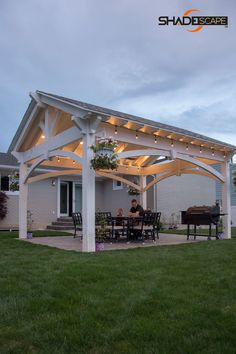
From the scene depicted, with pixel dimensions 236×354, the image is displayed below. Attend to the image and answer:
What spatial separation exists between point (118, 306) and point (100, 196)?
1685 centimetres

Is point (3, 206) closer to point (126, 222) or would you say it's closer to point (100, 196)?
point (100, 196)

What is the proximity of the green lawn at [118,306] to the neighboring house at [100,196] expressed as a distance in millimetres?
10959

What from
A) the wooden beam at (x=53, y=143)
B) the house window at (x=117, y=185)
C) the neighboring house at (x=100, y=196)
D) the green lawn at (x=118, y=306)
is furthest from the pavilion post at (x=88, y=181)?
the house window at (x=117, y=185)

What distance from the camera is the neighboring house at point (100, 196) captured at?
17.2 m

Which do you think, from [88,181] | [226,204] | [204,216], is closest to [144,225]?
[204,216]

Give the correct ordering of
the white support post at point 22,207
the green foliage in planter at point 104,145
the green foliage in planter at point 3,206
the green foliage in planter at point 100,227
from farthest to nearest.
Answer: the green foliage in planter at point 3,206
the white support post at point 22,207
the green foliage in planter at point 100,227
the green foliage in planter at point 104,145

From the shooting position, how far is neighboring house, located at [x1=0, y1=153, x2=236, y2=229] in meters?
17.2

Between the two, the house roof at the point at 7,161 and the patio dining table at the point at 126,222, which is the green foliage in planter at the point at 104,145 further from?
the house roof at the point at 7,161

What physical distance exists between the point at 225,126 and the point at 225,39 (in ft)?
89.3

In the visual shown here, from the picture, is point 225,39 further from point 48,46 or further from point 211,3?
point 48,46

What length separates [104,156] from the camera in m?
7.77

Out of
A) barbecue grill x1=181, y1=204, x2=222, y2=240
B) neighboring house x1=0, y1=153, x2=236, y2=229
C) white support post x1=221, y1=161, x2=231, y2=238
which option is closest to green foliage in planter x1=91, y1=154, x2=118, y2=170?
barbecue grill x1=181, y1=204, x2=222, y2=240

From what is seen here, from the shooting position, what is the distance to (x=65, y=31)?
14.0 metres

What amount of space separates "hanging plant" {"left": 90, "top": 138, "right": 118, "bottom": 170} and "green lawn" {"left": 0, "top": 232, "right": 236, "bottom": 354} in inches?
83.2
